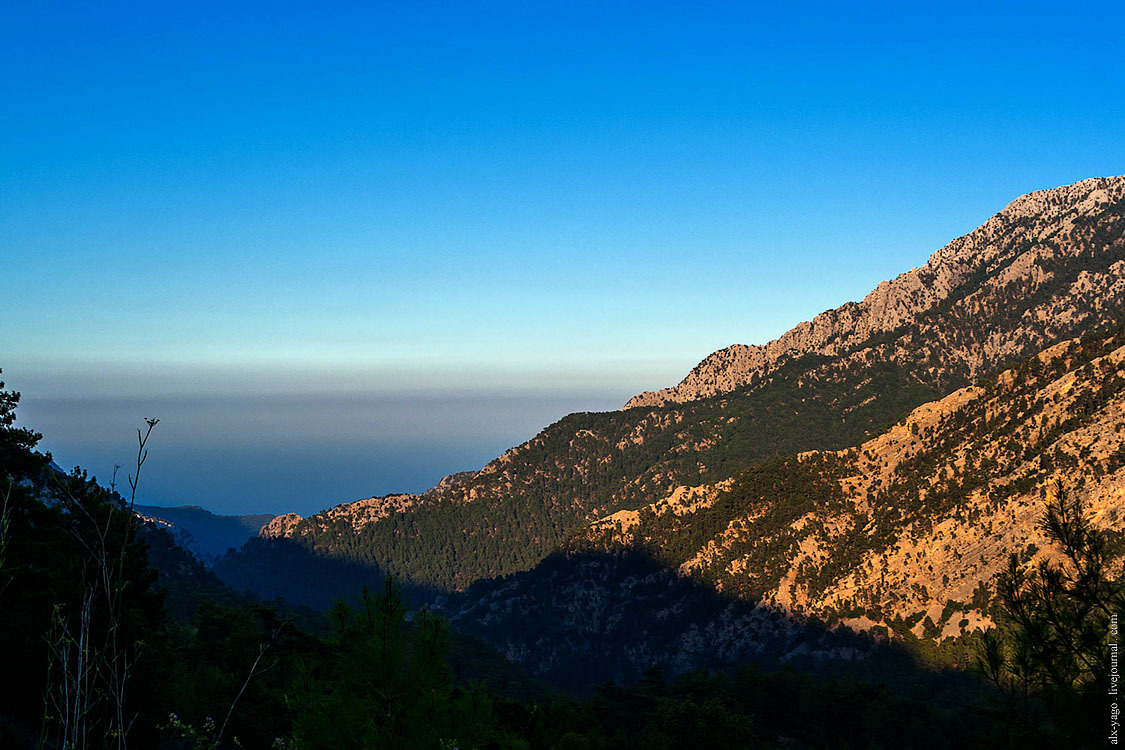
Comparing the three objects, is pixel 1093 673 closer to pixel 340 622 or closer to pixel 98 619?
pixel 340 622

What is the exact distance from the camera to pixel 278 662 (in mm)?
21469

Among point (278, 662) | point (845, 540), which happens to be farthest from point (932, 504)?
point (278, 662)

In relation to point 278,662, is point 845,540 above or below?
below

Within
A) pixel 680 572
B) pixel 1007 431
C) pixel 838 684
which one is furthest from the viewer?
pixel 680 572

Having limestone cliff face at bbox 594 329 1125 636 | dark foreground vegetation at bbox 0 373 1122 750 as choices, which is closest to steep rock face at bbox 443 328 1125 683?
limestone cliff face at bbox 594 329 1125 636

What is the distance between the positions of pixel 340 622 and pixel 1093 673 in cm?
1267

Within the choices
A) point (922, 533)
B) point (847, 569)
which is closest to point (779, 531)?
point (847, 569)

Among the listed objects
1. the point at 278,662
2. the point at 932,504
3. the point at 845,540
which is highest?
the point at 278,662

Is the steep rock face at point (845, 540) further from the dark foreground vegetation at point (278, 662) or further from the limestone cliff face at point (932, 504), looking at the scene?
the dark foreground vegetation at point (278, 662)

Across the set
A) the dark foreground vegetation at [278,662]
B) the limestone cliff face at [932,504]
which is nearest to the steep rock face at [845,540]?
the limestone cliff face at [932,504]

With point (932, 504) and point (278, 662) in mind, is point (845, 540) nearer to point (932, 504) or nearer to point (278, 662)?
point (932, 504)

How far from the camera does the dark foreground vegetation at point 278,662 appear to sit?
719cm

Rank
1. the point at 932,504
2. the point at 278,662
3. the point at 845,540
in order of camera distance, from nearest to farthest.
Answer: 1. the point at 278,662
2. the point at 932,504
3. the point at 845,540

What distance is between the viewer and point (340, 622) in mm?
11602
